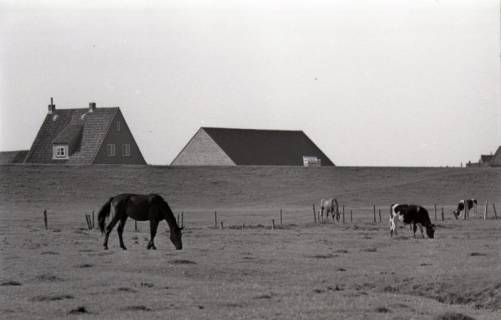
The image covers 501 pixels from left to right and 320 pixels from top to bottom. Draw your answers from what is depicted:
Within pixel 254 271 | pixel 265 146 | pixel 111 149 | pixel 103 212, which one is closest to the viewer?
pixel 254 271

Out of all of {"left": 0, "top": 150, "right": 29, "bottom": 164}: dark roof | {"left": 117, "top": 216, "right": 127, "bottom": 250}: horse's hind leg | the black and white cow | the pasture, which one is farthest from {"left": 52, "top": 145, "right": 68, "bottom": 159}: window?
{"left": 117, "top": 216, "right": 127, "bottom": 250}: horse's hind leg

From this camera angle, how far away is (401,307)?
2075 centimetres

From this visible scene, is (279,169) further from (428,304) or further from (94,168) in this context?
(428,304)

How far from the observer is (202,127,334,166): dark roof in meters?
112

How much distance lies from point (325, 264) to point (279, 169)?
71.4 meters

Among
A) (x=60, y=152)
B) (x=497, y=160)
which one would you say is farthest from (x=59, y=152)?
(x=497, y=160)

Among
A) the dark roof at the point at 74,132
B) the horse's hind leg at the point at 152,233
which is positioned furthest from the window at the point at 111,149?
the horse's hind leg at the point at 152,233

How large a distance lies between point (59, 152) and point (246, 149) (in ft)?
79.9

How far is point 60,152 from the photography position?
9825 centimetres

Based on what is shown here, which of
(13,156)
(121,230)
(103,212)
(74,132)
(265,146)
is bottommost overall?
(121,230)

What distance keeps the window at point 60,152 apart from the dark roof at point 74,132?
440mm

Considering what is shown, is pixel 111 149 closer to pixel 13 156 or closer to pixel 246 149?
pixel 246 149

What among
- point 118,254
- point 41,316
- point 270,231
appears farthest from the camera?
point 270,231

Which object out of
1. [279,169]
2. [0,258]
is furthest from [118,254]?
[279,169]
